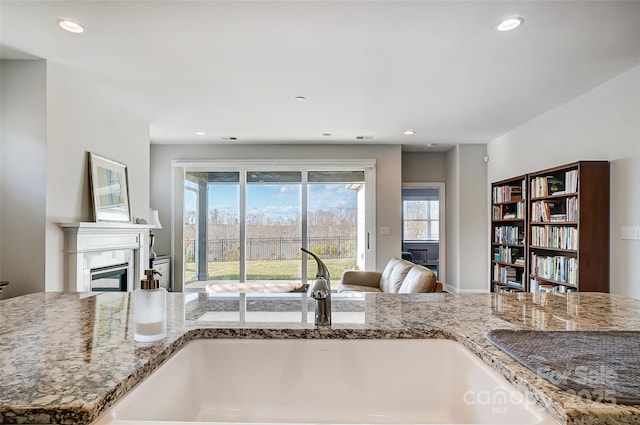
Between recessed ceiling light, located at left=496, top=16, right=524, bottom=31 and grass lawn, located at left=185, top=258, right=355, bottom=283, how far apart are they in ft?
14.5

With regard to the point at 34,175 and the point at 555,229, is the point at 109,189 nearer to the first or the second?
the point at 34,175

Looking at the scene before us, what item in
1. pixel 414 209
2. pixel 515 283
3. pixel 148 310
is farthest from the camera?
pixel 414 209

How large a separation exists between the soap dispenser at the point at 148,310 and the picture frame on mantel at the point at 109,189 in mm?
3118

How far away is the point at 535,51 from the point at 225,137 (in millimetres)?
4309

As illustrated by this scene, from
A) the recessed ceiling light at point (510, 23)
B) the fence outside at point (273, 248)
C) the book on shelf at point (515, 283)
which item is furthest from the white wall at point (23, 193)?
the book on shelf at point (515, 283)

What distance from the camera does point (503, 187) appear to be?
5109mm

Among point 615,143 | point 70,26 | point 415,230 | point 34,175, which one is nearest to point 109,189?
point 34,175

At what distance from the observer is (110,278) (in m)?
3.80

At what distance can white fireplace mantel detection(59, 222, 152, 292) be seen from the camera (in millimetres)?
3150

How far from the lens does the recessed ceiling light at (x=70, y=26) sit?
2.40m

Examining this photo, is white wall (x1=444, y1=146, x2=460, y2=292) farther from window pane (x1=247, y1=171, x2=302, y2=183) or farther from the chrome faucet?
the chrome faucet

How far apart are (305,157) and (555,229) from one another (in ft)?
12.4

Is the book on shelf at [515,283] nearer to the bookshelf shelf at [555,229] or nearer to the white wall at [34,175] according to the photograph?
the bookshelf shelf at [555,229]

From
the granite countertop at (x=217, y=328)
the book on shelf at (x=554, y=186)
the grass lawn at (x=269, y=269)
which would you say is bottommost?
the grass lawn at (x=269, y=269)
